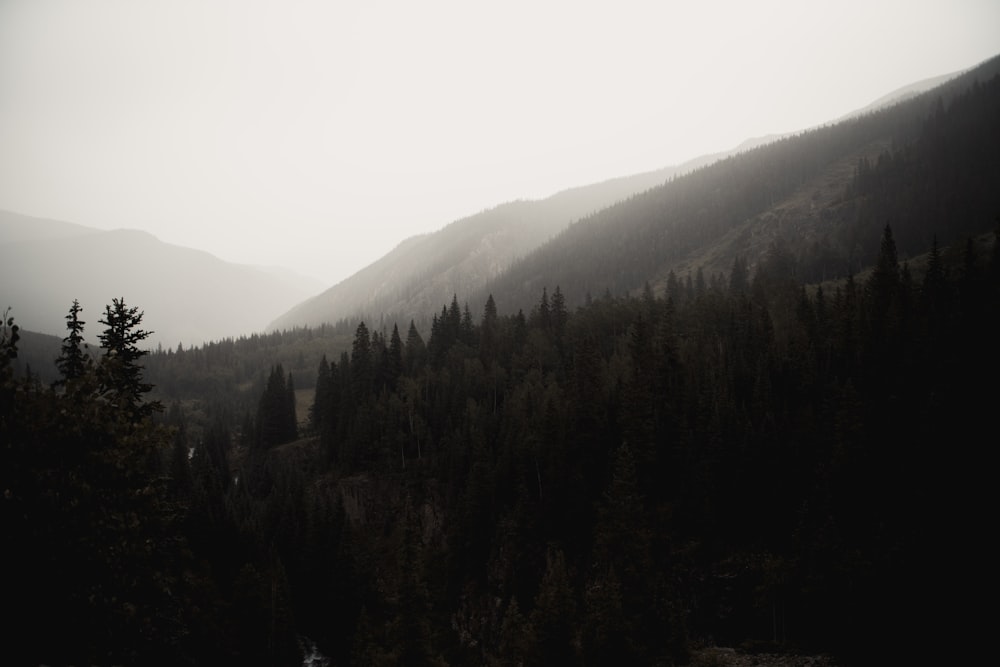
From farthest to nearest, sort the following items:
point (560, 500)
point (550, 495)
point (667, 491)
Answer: point (550, 495) → point (560, 500) → point (667, 491)

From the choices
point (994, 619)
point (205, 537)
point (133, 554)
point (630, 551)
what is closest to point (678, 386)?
point (630, 551)

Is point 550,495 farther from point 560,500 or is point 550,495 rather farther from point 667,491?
point 667,491

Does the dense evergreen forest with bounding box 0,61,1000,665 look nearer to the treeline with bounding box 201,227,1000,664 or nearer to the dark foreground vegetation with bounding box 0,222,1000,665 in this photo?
the dark foreground vegetation with bounding box 0,222,1000,665

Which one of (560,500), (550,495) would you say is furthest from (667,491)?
(550,495)

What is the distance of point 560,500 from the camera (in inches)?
2753

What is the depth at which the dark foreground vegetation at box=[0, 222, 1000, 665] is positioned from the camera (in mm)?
13867

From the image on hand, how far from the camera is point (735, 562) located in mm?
56000

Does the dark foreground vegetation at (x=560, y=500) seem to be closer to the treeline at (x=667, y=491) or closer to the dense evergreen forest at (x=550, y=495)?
the dense evergreen forest at (x=550, y=495)

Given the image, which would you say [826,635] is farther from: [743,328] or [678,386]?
[743,328]

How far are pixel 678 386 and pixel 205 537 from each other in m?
63.4

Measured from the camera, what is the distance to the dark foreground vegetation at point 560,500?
13867 millimetres

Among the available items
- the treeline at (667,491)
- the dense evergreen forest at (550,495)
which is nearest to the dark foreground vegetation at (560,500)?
the dense evergreen forest at (550,495)

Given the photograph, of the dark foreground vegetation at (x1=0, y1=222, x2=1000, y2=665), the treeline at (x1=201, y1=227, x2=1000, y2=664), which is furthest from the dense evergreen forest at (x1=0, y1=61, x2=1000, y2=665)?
the treeline at (x1=201, y1=227, x2=1000, y2=664)

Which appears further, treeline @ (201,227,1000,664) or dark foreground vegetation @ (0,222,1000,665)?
treeline @ (201,227,1000,664)
